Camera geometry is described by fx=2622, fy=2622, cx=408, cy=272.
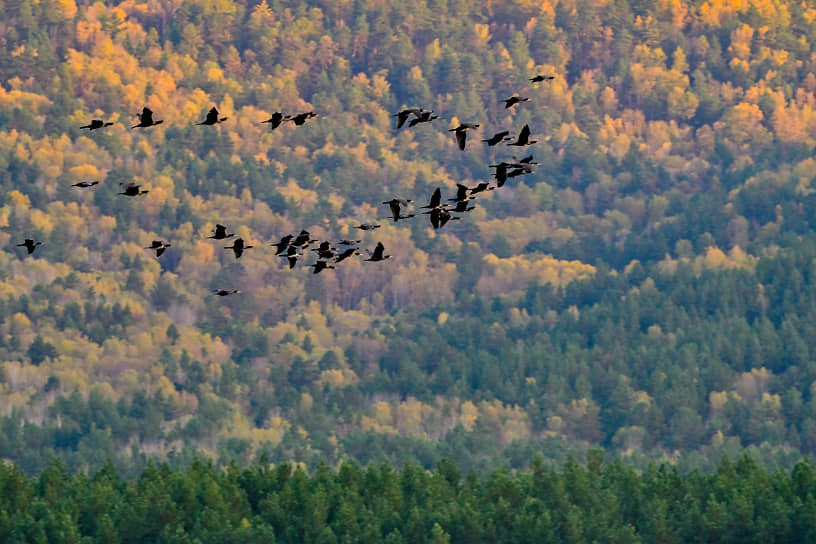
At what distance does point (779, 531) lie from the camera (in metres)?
153

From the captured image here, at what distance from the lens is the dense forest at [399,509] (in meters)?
154

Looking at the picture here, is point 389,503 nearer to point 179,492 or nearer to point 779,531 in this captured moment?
point 179,492

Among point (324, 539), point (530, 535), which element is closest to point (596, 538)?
point (530, 535)

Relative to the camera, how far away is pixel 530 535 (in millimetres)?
156875

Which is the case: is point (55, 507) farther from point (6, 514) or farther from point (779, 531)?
point (779, 531)

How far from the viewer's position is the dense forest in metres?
154

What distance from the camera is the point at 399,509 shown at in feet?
529

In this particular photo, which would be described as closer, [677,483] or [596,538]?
[596,538]

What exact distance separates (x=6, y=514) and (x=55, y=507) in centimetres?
750

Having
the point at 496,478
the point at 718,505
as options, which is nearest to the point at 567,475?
the point at 496,478

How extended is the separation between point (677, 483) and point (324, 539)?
27874 mm

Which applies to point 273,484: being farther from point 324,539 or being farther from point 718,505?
point 718,505

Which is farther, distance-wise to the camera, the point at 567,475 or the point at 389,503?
the point at 567,475

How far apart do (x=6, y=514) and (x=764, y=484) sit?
47.4 m
